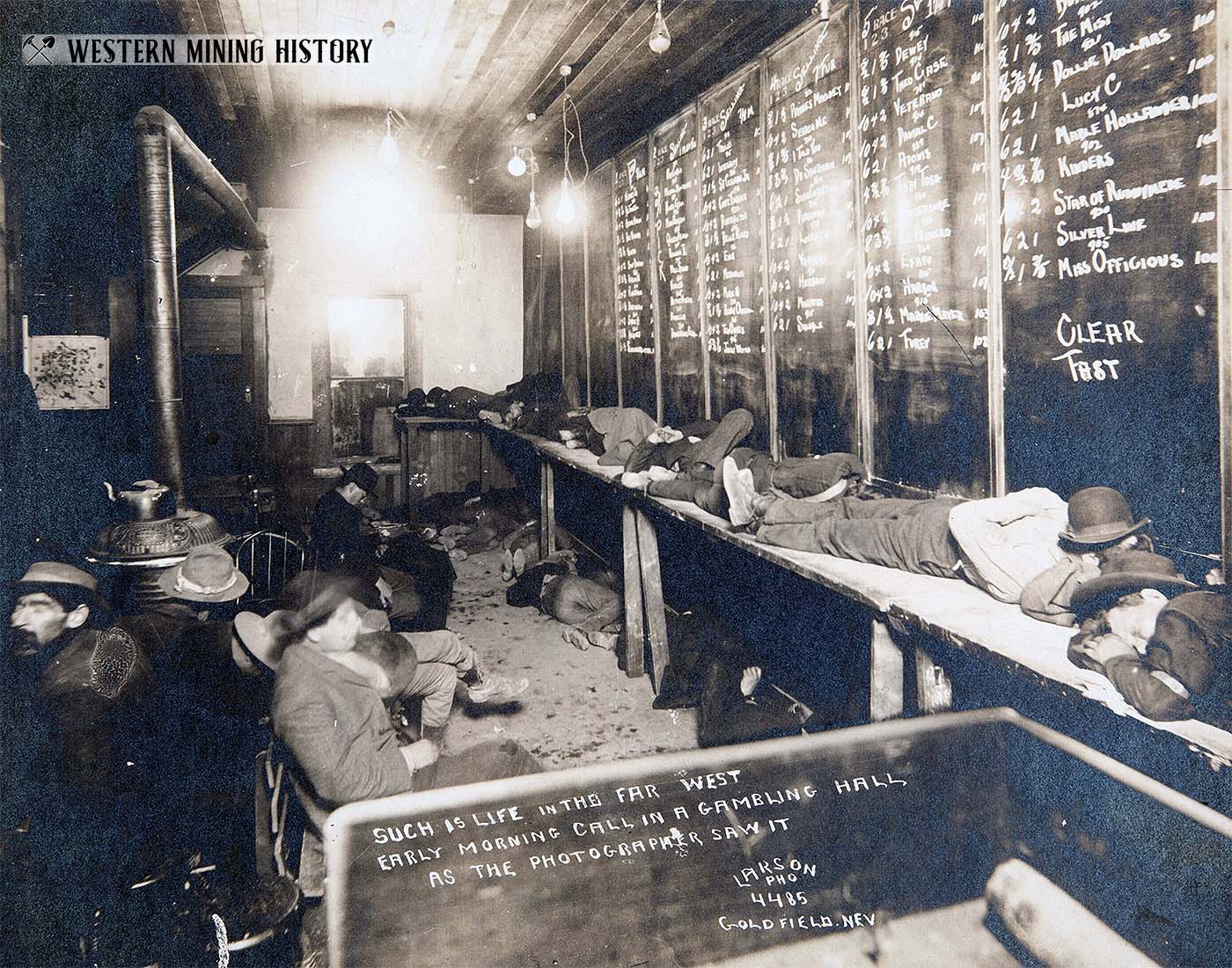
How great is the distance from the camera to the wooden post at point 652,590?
5652mm

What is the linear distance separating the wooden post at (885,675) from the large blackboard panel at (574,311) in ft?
22.1

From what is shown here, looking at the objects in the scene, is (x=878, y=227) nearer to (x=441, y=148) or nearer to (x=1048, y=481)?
(x=1048, y=481)

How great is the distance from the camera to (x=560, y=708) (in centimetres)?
534

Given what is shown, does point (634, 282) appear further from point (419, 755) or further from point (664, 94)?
point (419, 755)

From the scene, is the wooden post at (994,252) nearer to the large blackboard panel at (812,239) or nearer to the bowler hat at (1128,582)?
the bowler hat at (1128,582)

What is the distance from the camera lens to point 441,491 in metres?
10.4

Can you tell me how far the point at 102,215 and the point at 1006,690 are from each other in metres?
8.13

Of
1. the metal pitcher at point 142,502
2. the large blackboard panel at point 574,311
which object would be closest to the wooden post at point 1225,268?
the metal pitcher at point 142,502

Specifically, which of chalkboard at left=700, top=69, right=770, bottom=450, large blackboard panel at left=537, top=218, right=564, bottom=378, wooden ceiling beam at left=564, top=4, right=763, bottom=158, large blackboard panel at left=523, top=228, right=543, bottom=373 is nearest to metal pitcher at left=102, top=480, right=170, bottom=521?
chalkboard at left=700, top=69, right=770, bottom=450

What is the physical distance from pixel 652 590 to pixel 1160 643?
383 centimetres

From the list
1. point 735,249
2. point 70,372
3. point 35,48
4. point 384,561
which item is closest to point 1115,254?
point 735,249

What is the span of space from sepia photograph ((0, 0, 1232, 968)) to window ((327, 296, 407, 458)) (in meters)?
3.61

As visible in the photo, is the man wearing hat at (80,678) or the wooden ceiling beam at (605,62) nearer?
the man wearing hat at (80,678)

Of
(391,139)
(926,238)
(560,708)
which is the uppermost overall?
(391,139)
